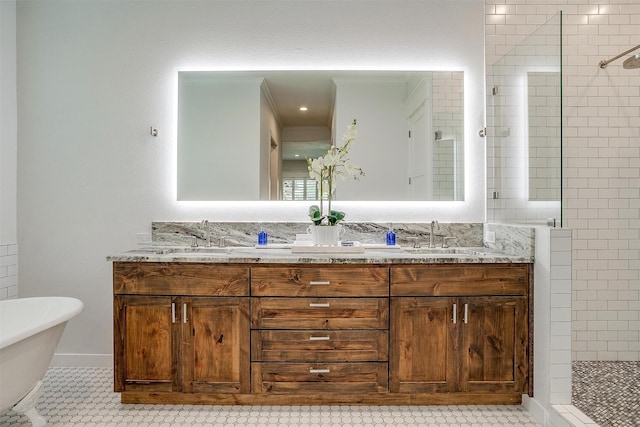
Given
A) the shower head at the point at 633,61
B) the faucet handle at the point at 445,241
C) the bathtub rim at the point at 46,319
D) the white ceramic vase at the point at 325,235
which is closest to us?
the bathtub rim at the point at 46,319

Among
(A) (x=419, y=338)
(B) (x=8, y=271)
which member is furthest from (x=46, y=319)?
(A) (x=419, y=338)

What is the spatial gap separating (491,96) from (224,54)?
6.44 ft

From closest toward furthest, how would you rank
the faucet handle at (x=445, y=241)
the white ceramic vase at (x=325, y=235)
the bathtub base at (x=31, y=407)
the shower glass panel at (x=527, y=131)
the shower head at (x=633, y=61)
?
the bathtub base at (x=31, y=407), the shower glass panel at (x=527, y=131), the shower head at (x=633, y=61), the white ceramic vase at (x=325, y=235), the faucet handle at (x=445, y=241)

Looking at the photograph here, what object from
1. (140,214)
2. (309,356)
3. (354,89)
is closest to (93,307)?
(140,214)

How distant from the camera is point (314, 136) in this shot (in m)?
2.82

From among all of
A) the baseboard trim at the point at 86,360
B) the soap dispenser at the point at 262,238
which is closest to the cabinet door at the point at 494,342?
the soap dispenser at the point at 262,238

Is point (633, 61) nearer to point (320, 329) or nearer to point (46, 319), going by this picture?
point (320, 329)

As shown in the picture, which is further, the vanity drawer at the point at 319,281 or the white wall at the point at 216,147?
the white wall at the point at 216,147

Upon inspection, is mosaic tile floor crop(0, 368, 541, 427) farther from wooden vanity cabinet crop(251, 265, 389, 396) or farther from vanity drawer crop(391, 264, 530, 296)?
vanity drawer crop(391, 264, 530, 296)

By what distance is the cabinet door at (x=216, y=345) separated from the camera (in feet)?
7.07

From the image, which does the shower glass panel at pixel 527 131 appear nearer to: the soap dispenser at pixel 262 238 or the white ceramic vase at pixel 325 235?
the white ceramic vase at pixel 325 235

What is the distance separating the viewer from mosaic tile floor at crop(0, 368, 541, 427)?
80.9 inches

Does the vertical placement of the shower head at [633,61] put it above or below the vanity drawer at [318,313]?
above

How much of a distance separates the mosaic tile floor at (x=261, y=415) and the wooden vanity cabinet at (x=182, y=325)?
12cm
